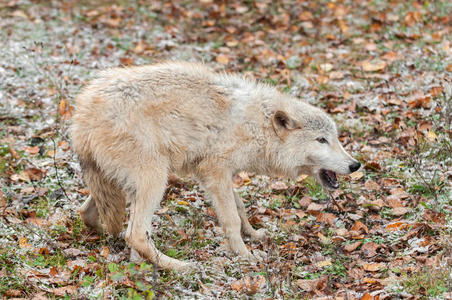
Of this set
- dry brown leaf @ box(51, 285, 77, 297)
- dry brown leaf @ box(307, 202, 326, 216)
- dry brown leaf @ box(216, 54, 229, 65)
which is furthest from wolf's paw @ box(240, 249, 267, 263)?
dry brown leaf @ box(216, 54, 229, 65)

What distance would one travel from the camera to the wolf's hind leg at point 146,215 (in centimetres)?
546

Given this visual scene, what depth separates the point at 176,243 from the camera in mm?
5961

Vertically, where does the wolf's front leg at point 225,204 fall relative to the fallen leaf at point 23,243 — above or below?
above

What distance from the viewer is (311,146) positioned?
6238mm

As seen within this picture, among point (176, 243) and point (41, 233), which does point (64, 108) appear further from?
point (176, 243)

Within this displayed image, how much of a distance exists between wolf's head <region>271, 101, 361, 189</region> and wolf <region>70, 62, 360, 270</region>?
0.01 meters

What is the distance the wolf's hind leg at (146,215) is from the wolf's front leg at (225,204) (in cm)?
57

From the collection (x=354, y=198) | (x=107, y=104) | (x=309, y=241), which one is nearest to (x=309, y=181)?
(x=354, y=198)

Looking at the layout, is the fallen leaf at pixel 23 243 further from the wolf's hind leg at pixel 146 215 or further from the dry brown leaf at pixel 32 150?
the dry brown leaf at pixel 32 150

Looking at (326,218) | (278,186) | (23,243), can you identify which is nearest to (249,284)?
(326,218)

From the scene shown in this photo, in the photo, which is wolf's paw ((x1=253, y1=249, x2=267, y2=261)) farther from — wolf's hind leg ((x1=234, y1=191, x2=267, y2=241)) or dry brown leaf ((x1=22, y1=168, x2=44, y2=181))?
dry brown leaf ((x1=22, y1=168, x2=44, y2=181))

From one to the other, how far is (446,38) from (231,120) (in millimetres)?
6277

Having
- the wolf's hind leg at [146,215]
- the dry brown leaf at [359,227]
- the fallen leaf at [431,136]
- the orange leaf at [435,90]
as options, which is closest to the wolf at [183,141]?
the wolf's hind leg at [146,215]

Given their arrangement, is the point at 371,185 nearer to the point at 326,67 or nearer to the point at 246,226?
the point at 246,226
